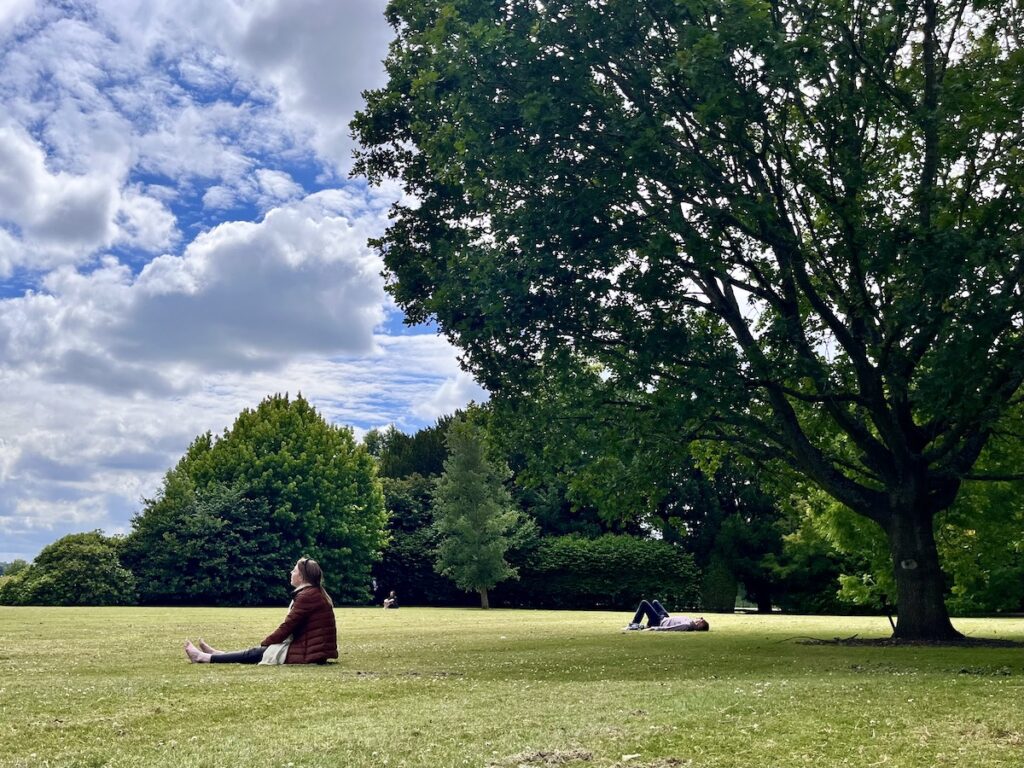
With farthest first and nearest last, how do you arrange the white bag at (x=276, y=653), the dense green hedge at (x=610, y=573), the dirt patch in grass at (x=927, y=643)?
the dense green hedge at (x=610, y=573), the dirt patch in grass at (x=927, y=643), the white bag at (x=276, y=653)

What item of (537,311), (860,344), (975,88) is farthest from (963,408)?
(537,311)

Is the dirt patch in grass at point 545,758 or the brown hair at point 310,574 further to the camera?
the brown hair at point 310,574

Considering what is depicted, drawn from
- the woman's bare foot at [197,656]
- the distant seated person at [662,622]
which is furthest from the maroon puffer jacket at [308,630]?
the distant seated person at [662,622]

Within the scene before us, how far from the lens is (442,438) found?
8225 cm

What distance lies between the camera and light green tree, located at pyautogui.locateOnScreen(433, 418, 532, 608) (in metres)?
61.2

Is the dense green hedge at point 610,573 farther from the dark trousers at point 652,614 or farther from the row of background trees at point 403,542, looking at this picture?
the dark trousers at point 652,614

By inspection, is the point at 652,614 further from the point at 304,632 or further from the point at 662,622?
the point at 304,632

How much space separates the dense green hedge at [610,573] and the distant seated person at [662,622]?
33172 mm

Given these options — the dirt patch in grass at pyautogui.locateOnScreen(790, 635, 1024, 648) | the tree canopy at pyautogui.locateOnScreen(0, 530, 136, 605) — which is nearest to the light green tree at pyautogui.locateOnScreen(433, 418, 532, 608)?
the tree canopy at pyautogui.locateOnScreen(0, 530, 136, 605)

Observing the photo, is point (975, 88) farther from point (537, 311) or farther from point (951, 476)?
point (537, 311)

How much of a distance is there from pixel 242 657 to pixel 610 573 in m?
48.3

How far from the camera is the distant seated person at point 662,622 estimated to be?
27469 mm

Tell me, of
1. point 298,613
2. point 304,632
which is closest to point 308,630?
point 304,632

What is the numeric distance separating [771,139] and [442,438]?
64657 millimetres
